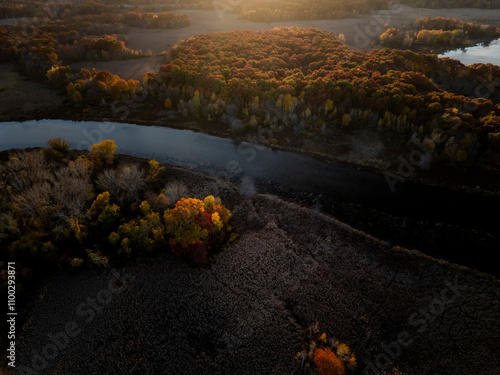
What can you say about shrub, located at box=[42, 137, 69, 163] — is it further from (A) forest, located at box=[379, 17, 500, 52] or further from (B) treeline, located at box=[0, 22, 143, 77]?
(A) forest, located at box=[379, 17, 500, 52]

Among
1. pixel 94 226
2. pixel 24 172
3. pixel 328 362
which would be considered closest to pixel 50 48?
pixel 24 172

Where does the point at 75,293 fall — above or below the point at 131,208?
below

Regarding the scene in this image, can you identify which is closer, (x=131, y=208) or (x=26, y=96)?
(x=131, y=208)

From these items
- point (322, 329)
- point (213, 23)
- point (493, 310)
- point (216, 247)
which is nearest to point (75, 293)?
point (216, 247)

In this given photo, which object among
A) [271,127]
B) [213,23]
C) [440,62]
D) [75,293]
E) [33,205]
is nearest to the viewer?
[75,293]

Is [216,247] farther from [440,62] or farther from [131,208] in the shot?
[440,62]

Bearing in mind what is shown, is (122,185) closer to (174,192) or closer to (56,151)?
(174,192)

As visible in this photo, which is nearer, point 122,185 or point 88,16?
point 122,185
